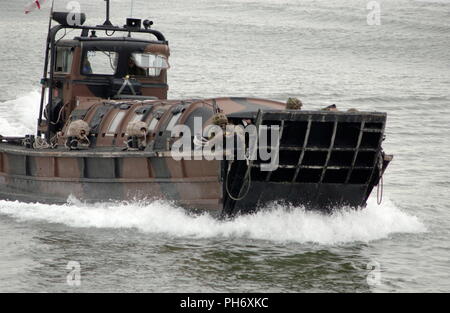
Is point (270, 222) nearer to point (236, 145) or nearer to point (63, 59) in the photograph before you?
point (236, 145)

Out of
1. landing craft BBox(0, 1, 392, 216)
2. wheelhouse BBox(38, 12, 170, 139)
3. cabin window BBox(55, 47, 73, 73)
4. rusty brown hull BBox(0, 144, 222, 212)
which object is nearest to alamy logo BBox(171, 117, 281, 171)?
landing craft BBox(0, 1, 392, 216)

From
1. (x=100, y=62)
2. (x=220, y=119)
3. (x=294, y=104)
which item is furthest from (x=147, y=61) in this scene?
(x=220, y=119)

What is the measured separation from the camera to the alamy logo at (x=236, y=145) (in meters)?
19.6

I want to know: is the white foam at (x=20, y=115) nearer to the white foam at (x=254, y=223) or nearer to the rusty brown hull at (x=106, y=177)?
the rusty brown hull at (x=106, y=177)

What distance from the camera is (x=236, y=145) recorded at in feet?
65.3

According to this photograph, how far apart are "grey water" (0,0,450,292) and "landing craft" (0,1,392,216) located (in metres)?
0.51

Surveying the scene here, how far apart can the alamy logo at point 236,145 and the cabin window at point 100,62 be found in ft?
17.4

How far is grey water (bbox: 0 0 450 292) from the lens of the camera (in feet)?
60.3

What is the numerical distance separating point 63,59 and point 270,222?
24.8 feet

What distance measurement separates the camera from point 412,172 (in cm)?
3133

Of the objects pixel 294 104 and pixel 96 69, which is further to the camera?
pixel 96 69

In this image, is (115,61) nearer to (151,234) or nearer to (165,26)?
(151,234)
